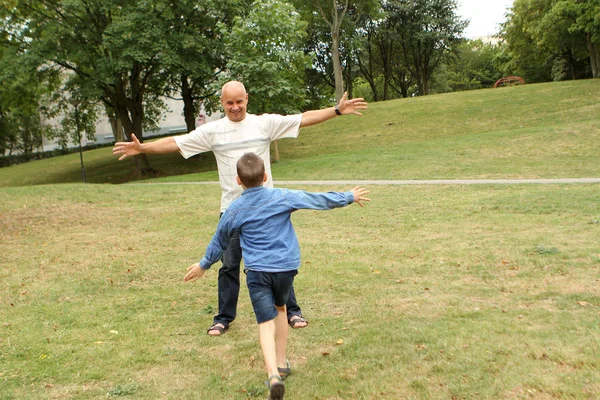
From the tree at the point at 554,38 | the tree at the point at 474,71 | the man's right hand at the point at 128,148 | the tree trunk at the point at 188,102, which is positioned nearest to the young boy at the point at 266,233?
the man's right hand at the point at 128,148

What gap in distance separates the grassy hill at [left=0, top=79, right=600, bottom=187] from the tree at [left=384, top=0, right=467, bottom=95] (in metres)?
13.6

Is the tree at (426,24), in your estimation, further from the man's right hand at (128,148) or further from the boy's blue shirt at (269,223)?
the boy's blue shirt at (269,223)

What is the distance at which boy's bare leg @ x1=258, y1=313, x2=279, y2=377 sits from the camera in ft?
12.2

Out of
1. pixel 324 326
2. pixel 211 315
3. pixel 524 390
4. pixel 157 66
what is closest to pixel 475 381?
pixel 524 390

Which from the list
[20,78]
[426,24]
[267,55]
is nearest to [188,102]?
[20,78]

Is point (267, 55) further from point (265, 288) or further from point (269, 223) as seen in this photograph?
point (265, 288)

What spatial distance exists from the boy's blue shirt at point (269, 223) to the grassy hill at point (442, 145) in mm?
13608

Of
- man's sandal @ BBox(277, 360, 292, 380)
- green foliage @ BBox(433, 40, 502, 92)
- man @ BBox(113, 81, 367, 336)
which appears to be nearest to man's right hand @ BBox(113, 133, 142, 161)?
man @ BBox(113, 81, 367, 336)

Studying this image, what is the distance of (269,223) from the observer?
3934 millimetres

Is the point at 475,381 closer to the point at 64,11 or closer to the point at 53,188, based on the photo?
the point at 53,188

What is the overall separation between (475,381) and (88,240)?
851cm

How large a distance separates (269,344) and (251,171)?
1.20 meters

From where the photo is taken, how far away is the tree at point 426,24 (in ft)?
167

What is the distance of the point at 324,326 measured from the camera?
528 centimetres
